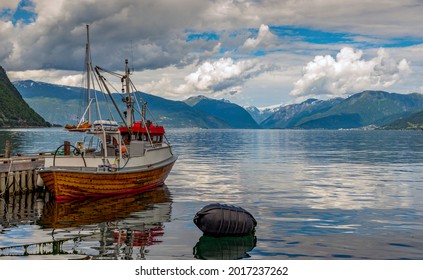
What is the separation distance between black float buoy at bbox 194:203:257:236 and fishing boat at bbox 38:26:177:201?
40.3 ft

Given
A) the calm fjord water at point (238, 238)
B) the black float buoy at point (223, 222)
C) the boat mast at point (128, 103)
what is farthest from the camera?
the boat mast at point (128, 103)

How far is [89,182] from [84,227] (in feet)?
28.2

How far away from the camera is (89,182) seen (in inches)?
1439

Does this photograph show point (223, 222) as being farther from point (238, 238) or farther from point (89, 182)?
point (89, 182)

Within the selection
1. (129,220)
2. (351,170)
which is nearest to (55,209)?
(129,220)

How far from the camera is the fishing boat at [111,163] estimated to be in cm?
3591

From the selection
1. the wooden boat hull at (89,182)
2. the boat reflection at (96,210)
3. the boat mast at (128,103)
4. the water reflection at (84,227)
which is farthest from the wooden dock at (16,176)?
the boat mast at (128,103)

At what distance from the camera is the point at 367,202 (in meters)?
38.5

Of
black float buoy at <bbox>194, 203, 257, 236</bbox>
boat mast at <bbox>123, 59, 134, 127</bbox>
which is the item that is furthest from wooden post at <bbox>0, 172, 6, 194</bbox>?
black float buoy at <bbox>194, 203, 257, 236</bbox>

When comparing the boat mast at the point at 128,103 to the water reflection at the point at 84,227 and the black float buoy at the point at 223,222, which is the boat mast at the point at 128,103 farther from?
the black float buoy at the point at 223,222

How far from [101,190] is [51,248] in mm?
14553

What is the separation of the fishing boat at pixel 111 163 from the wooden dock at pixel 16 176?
41.3 inches

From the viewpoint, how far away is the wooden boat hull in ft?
116

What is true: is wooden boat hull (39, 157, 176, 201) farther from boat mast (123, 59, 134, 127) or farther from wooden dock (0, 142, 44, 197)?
boat mast (123, 59, 134, 127)
